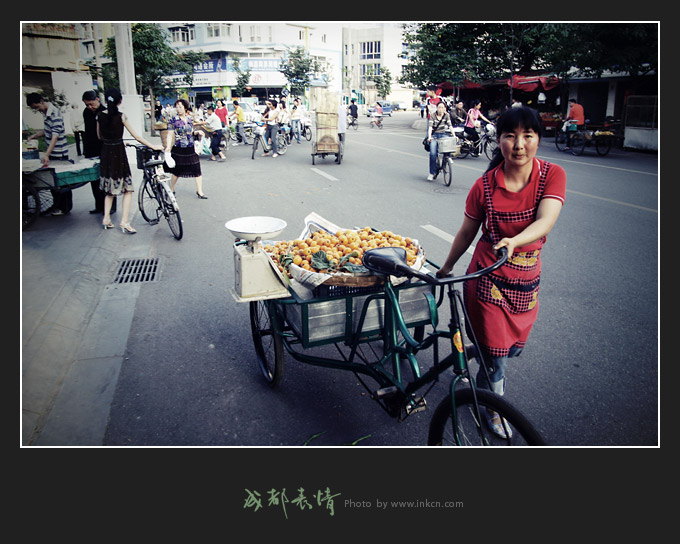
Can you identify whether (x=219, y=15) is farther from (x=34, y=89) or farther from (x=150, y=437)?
(x=34, y=89)

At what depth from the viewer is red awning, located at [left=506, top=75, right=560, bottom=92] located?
23.6 m

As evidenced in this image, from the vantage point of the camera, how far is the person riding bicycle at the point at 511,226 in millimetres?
2225

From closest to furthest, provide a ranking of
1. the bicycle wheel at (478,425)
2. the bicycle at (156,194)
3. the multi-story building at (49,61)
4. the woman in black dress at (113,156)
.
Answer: the bicycle wheel at (478,425) → the multi-story building at (49,61) → the woman in black dress at (113,156) → the bicycle at (156,194)

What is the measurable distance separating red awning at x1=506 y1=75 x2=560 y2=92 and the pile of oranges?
2327 cm

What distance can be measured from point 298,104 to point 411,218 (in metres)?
13.0

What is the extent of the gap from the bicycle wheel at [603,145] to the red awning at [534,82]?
9539 mm

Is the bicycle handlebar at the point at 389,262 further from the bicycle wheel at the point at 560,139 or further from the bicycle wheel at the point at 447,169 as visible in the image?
the bicycle wheel at the point at 560,139

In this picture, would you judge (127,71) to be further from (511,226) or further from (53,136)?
(511,226)

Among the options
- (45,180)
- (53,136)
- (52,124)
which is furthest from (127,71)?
(45,180)

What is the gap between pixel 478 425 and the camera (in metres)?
2.10

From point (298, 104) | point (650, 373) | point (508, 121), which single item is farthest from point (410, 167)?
point (508, 121)

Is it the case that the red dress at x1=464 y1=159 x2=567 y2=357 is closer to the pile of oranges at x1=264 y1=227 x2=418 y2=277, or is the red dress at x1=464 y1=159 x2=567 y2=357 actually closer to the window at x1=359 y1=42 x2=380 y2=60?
the pile of oranges at x1=264 y1=227 x2=418 y2=277

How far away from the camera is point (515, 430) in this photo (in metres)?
2.03

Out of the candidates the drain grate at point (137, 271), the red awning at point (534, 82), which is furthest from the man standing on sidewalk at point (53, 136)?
the red awning at point (534, 82)
